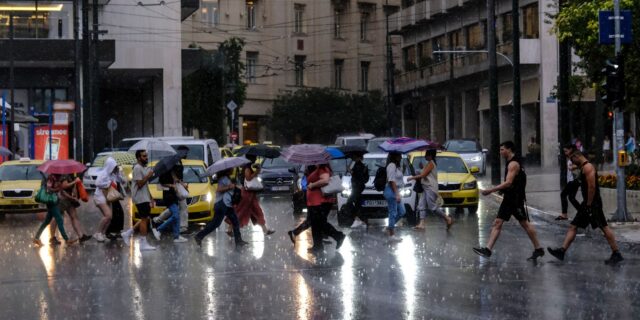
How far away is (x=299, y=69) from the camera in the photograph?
85250mm

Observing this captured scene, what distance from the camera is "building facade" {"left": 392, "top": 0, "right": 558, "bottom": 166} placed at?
58.5 m

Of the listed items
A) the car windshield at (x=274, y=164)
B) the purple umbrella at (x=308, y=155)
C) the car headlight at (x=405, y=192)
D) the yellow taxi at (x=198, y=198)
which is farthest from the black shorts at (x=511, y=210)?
the car windshield at (x=274, y=164)

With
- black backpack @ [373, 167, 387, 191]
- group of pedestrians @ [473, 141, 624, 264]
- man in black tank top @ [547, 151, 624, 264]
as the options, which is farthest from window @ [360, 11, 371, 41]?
man in black tank top @ [547, 151, 624, 264]

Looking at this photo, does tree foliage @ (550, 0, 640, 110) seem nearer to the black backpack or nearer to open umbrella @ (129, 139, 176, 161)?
the black backpack

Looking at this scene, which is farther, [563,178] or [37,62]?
[37,62]

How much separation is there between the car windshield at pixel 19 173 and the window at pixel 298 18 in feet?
180

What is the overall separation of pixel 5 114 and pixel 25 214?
15603 mm

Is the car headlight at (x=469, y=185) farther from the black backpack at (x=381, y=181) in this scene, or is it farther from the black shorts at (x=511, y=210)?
the black shorts at (x=511, y=210)

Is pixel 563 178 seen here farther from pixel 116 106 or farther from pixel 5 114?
pixel 116 106

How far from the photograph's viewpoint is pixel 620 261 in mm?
A: 16719

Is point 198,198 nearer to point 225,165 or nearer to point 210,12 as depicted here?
point 225,165

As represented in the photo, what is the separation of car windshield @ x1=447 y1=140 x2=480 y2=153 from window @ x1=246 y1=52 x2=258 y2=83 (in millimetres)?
32573

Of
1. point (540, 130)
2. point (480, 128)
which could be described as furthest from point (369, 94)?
point (540, 130)

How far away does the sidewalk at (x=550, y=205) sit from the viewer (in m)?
22.1
